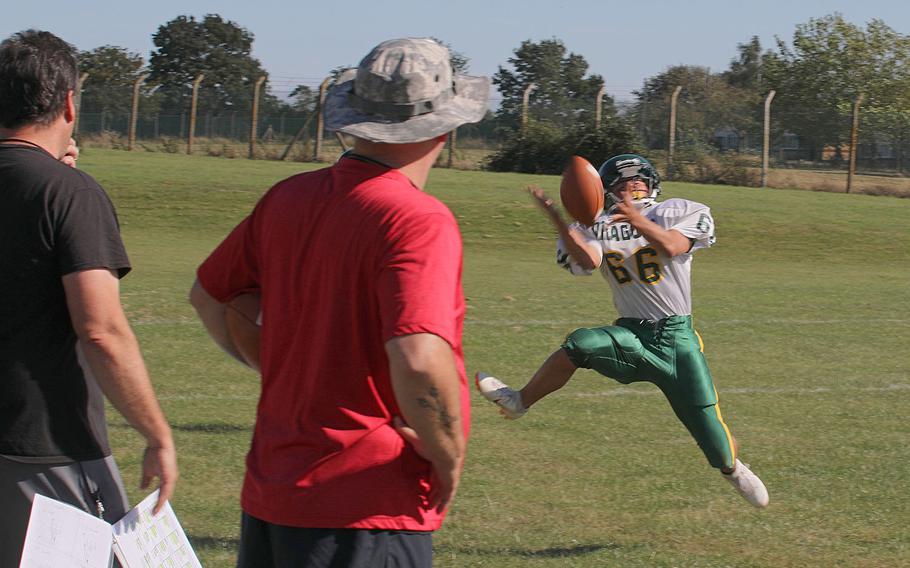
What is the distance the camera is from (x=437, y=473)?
8.66ft

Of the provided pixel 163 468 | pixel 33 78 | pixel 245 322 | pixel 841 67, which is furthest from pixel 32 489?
pixel 841 67

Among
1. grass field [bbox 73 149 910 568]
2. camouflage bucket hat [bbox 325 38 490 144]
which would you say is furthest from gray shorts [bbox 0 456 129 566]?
grass field [bbox 73 149 910 568]

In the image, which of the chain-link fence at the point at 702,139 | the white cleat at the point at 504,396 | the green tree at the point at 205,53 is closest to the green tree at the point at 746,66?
the green tree at the point at 205,53

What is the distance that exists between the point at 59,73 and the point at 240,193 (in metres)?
20.4

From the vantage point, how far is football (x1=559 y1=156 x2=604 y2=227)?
559 cm

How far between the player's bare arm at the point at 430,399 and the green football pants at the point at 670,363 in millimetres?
3173

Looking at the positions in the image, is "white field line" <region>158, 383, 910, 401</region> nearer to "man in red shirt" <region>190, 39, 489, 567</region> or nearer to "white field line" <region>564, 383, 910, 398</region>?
"white field line" <region>564, 383, 910, 398</region>

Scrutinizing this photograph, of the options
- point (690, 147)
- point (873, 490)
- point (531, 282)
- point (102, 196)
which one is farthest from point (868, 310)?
point (690, 147)

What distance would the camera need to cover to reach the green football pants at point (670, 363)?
220 inches

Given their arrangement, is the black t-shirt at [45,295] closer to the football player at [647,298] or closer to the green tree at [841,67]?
the football player at [647,298]

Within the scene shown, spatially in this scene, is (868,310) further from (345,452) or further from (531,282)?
(345,452)

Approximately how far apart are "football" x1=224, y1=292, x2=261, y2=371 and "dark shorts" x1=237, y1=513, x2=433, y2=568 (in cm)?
52

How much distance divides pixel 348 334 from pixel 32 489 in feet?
3.83

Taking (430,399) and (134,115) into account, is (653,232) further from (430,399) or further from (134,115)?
(134,115)
